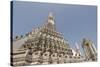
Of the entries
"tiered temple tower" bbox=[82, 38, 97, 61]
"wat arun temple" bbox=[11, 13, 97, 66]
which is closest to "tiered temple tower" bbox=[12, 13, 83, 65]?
"wat arun temple" bbox=[11, 13, 97, 66]

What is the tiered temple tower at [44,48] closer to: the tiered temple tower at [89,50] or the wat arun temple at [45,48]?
the wat arun temple at [45,48]

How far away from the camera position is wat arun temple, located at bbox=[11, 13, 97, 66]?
235cm

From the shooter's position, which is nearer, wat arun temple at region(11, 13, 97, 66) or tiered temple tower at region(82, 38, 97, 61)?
wat arun temple at region(11, 13, 97, 66)

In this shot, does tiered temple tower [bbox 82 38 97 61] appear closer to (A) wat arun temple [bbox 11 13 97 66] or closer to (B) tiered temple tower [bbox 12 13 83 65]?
(A) wat arun temple [bbox 11 13 97 66]

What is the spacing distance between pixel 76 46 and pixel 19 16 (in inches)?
30.2

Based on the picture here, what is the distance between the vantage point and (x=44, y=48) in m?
2.45

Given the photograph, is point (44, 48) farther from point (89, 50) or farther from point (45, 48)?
point (89, 50)

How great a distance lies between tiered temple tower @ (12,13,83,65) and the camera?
237 centimetres

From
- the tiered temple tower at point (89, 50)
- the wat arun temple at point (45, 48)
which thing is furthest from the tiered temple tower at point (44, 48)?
the tiered temple tower at point (89, 50)

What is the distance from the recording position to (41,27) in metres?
2.44

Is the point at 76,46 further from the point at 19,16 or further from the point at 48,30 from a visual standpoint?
the point at 19,16

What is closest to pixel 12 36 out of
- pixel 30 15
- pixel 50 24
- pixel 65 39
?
pixel 30 15

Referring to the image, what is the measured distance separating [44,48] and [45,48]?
1 centimetres
